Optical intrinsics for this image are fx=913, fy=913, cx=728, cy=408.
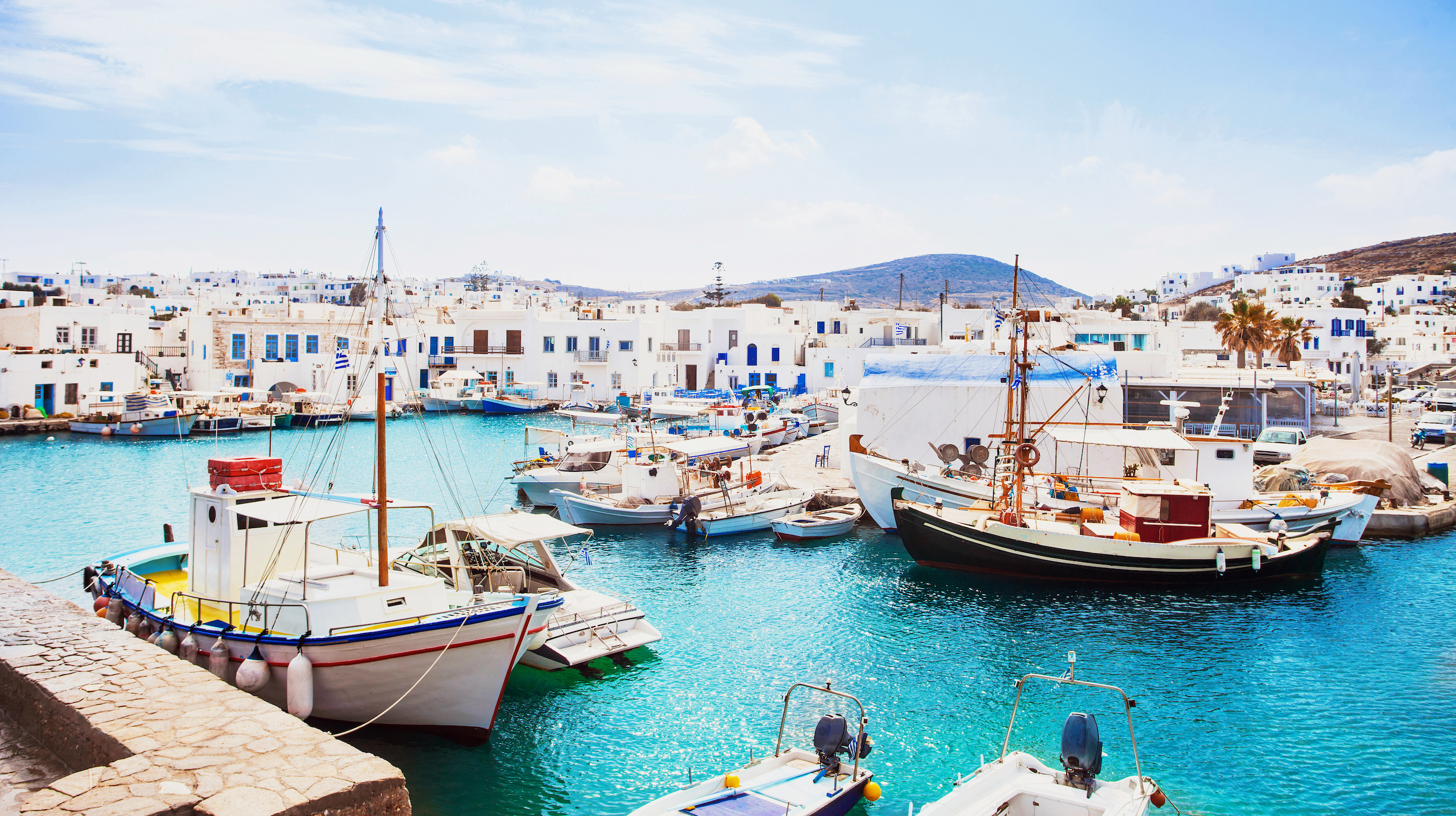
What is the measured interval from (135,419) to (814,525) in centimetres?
4129

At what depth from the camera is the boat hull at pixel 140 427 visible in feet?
157

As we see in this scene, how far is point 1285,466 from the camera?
2817 centimetres

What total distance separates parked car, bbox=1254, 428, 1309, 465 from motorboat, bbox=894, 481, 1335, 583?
13963 mm

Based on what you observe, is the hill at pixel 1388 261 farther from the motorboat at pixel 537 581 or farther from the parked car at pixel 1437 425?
the motorboat at pixel 537 581

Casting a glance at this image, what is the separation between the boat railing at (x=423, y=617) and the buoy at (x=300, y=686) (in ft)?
1.48

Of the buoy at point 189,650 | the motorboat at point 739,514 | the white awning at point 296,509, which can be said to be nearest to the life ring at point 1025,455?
the motorboat at point 739,514

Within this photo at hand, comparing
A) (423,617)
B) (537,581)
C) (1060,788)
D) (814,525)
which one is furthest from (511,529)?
(814,525)

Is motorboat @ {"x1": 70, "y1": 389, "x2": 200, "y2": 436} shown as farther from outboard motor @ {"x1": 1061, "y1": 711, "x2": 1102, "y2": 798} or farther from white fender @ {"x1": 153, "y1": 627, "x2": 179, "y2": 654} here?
outboard motor @ {"x1": 1061, "y1": 711, "x2": 1102, "y2": 798}

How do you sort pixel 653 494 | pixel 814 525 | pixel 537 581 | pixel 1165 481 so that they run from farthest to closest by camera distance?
pixel 653 494 < pixel 814 525 < pixel 1165 481 < pixel 537 581

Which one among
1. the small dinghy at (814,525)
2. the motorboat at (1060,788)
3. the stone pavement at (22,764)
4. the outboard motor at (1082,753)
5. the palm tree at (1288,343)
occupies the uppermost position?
the palm tree at (1288,343)

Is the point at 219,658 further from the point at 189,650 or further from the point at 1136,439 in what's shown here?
the point at 1136,439

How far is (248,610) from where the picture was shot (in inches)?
478

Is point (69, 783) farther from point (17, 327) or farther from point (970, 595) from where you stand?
point (17, 327)

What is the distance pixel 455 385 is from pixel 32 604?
56038 mm
